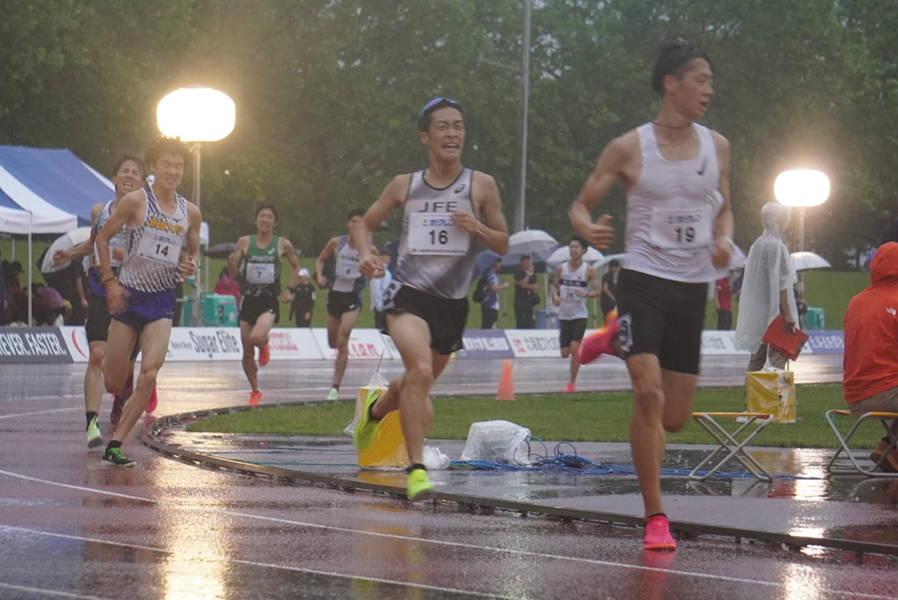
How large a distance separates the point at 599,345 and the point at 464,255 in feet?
3.44

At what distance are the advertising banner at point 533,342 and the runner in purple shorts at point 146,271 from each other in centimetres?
2569

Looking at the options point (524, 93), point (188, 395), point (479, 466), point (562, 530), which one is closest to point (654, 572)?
point (562, 530)

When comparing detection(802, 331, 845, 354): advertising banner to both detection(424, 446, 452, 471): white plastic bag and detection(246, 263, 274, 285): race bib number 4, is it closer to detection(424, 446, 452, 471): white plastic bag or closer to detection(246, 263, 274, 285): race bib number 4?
detection(246, 263, 274, 285): race bib number 4

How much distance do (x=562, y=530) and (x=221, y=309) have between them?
28850 mm

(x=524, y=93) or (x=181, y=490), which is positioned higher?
(x=524, y=93)

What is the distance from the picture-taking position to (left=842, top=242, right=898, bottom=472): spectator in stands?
35.0 feet

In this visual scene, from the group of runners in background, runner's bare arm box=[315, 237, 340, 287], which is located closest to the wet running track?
the group of runners in background

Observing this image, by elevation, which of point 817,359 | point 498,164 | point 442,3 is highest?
point 442,3

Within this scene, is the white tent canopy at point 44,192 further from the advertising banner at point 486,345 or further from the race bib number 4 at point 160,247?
the race bib number 4 at point 160,247

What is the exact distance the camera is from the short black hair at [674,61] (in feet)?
25.4

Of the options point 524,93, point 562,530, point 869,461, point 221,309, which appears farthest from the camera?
point 524,93

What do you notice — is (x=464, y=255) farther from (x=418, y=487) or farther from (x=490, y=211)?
(x=418, y=487)

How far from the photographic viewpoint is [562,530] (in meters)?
8.01

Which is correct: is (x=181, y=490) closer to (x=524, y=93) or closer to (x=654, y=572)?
(x=654, y=572)
